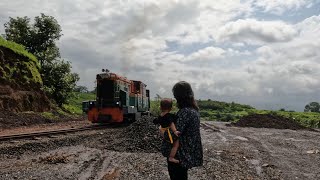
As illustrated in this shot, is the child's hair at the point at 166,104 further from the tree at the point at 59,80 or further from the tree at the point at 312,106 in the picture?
the tree at the point at 312,106

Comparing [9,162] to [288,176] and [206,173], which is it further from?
[288,176]

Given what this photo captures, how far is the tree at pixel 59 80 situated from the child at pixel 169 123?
36.2 m

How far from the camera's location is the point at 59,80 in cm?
4131

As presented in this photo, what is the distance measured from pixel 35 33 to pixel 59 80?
6.54 metres

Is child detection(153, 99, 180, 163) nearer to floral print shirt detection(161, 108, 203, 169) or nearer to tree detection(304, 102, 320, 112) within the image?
floral print shirt detection(161, 108, 203, 169)

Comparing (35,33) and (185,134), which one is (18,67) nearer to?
(35,33)

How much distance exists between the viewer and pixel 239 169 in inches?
476

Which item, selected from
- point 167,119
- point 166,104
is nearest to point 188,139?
point 167,119

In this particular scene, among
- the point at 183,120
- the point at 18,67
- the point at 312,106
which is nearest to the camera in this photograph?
the point at 183,120

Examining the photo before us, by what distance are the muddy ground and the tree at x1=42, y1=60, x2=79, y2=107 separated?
77.3ft

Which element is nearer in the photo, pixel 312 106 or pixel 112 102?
pixel 112 102

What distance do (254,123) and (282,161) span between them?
24.7 m

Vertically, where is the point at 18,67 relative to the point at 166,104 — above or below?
above

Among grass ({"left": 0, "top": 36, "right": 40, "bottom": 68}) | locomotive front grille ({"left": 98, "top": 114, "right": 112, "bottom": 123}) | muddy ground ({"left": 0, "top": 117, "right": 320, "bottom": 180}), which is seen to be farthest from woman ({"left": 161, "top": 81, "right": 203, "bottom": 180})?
grass ({"left": 0, "top": 36, "right": 40, "bottom": 68})
